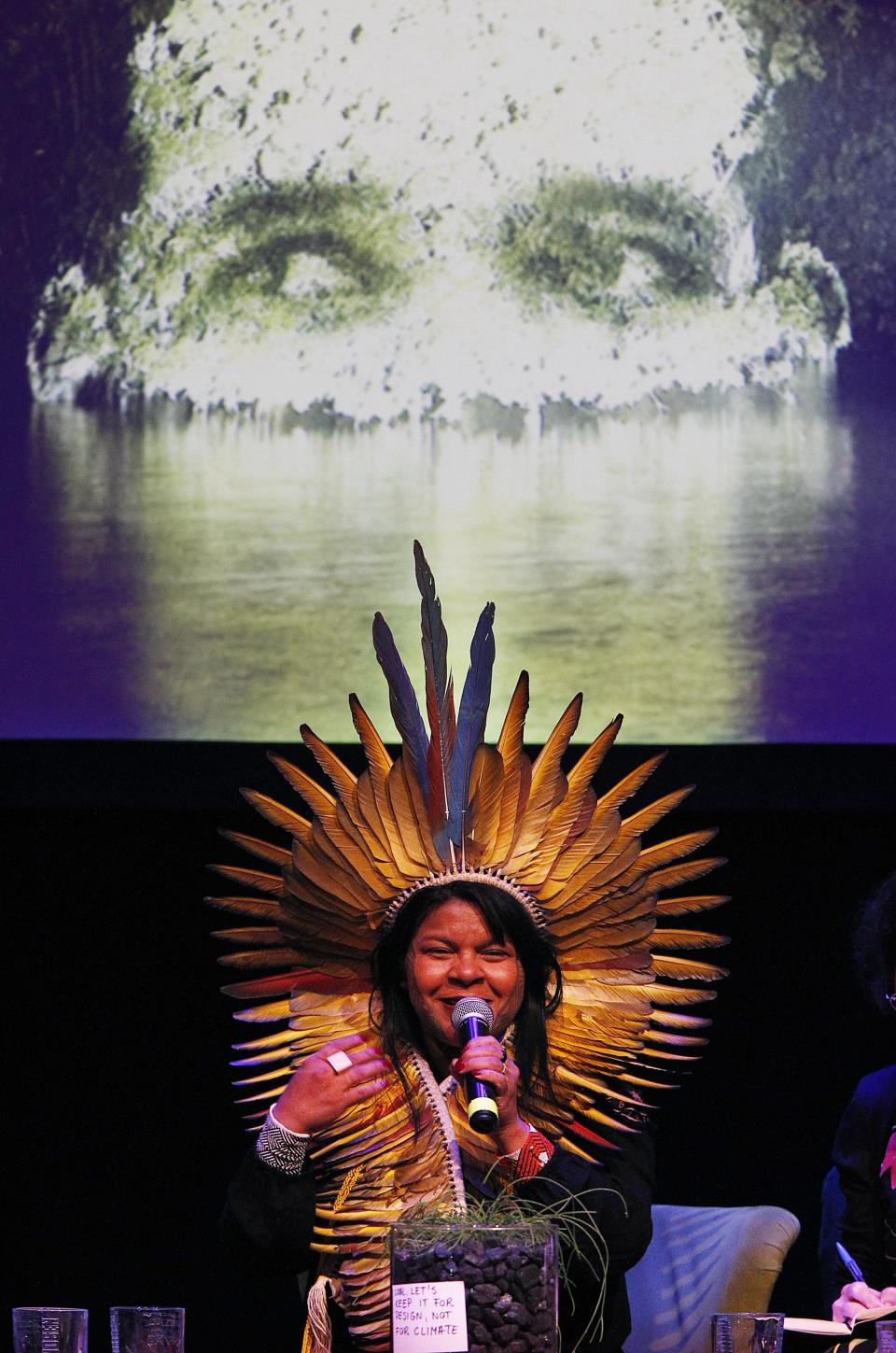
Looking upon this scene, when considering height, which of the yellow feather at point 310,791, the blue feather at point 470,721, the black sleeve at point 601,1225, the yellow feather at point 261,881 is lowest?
the black sleeve at point 601,1225

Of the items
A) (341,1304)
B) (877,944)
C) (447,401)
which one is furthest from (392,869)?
(447,401)

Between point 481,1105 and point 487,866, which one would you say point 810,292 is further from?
point 481,1105

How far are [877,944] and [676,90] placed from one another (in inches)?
70.0

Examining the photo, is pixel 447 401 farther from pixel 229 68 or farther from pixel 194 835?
pixel 194 835

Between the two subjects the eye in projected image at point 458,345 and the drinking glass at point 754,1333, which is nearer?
the drinking glass at point 754,1333

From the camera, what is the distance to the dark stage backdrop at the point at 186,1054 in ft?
11.8

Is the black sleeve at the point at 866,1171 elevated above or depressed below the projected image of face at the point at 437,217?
below

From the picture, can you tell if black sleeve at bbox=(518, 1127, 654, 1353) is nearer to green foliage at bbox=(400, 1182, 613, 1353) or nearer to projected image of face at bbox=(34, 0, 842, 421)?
green foliage at bbox=(400, 1182, 613, 1353)

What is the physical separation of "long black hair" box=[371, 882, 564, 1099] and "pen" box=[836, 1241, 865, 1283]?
62 centimetres

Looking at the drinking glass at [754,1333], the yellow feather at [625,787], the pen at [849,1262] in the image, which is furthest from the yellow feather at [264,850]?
the pen at [849,1262]

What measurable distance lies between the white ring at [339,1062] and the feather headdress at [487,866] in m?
0.16

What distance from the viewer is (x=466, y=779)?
2.29 m

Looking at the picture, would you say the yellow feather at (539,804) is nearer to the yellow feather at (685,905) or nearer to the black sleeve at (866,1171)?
the yellow feather at (685,905)

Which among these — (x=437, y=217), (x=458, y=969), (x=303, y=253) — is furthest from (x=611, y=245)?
(x=458, y=969)
